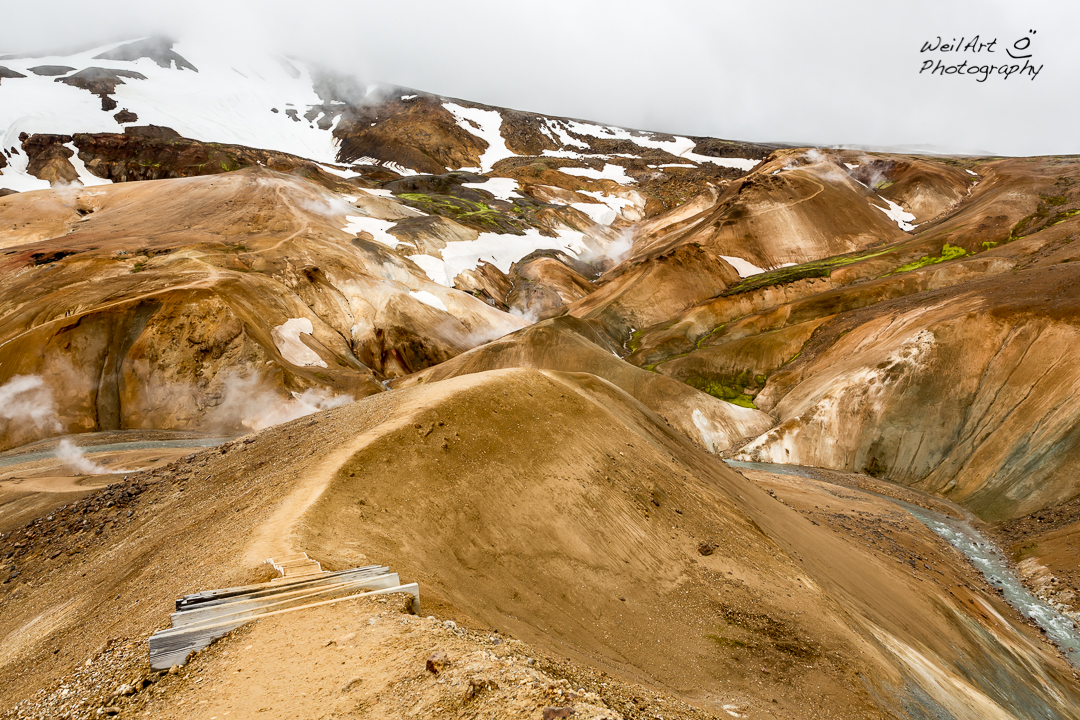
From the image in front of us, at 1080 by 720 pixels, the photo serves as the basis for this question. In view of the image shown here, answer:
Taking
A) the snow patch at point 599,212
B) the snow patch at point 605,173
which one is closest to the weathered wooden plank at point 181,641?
the snow patch at point 599,212

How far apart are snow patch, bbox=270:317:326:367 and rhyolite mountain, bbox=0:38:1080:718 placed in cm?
26

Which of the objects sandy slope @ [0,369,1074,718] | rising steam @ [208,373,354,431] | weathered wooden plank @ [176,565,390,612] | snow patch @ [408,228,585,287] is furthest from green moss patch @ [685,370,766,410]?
weathered wooden plank @ [176,565,390,612]

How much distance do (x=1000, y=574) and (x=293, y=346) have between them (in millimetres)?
46335

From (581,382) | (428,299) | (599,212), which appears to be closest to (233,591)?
(581,382)

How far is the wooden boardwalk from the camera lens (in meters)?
6.21

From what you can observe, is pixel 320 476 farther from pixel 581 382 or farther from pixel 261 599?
pixel 581 382

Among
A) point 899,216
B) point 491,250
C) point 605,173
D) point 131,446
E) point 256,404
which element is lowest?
point 131,446

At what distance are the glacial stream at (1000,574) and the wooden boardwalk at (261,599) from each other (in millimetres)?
25292

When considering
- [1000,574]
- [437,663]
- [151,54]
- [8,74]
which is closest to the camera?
[437,663]

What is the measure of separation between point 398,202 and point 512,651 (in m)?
82.6

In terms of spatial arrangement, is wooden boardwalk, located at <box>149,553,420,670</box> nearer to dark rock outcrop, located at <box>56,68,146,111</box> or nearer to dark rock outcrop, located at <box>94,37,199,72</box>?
dark rock outcrop, located at <box>56,68,146,111</box>

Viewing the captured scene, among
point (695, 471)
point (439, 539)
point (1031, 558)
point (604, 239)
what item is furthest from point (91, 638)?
point (604, 239)

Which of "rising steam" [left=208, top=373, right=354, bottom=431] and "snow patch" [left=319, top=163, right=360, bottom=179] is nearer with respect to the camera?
"rising steam" [left=208, top=373, right=354, bottom=431]

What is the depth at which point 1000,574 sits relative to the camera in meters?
24.4
